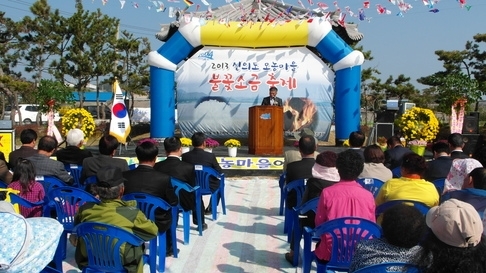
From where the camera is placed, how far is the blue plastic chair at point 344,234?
2936 mm

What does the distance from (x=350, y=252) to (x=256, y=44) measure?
29.6ft

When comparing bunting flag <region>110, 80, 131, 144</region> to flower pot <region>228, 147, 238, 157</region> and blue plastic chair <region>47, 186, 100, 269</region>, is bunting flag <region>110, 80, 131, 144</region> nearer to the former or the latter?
flower pot <region>228, 147, 238, 157</region>

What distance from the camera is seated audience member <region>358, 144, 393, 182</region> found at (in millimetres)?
4508

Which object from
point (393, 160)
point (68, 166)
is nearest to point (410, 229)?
point (393, 160)

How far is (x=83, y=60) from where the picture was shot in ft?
73.2

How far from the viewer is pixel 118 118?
380 inches

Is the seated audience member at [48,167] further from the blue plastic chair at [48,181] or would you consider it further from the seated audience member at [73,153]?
the seated audience member at [73,153]

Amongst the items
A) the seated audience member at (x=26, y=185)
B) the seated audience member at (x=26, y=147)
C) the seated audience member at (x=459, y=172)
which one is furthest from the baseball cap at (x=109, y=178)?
the seated audience member at (x=26, y=147)

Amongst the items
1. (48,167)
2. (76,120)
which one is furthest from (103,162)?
(76,120)

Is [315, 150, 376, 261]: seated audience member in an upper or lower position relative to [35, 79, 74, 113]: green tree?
lower

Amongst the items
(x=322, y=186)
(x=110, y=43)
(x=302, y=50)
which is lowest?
(x=322, y=186)

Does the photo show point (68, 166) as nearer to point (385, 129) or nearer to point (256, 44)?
point (256, 44)

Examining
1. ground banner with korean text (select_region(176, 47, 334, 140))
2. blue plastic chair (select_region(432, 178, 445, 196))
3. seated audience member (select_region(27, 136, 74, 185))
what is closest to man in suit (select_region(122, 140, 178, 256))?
seated audience member (select_region(27, 136, 74, 185))

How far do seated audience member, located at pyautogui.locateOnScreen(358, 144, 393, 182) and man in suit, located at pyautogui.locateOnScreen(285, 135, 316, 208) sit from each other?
1.56 ft
